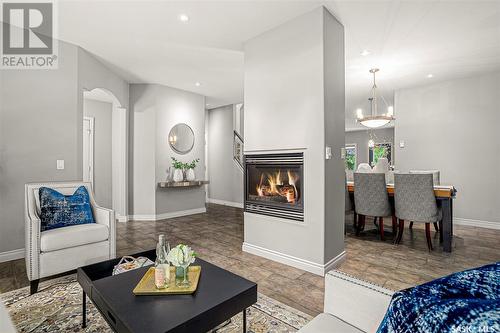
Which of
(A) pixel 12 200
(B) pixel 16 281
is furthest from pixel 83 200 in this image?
(A) pixel 12 200

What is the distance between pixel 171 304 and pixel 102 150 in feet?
18.2

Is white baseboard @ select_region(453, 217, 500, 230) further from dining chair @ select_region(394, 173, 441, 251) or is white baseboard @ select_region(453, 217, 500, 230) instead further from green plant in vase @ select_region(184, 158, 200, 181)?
green plant in vase @ select_region(184, 158, 200, 181)

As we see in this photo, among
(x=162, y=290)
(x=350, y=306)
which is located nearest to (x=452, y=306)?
(x=350, y=306)

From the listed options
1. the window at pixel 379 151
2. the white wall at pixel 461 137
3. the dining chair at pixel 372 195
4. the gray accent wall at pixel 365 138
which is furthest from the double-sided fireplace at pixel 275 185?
the gray accent wall at pixel 365 138

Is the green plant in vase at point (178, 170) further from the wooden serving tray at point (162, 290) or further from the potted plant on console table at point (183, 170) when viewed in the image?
the wooden serving tray at point (162, 290)

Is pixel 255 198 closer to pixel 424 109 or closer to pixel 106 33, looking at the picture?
pixel 106 33

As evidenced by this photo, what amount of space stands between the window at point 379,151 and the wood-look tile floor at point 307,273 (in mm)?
6989

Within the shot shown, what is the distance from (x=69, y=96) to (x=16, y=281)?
7.59 ft

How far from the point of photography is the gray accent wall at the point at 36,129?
121 inches

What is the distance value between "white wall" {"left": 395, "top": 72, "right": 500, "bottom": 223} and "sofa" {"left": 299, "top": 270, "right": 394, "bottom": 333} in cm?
518

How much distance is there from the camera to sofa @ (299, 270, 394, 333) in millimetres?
990

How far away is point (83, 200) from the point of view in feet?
9.00

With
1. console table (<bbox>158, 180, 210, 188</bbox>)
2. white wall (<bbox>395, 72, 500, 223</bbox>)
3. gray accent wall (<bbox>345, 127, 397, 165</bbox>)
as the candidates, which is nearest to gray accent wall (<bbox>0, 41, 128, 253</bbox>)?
console table (<bbox>158, 180, 210, 188</bbox>)

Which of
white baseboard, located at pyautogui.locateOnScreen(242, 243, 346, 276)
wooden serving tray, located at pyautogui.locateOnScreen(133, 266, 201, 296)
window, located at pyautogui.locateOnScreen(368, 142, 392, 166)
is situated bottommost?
white baseboard, located at pyautogui.locateOnScreen(242, 243, 346, 276)
